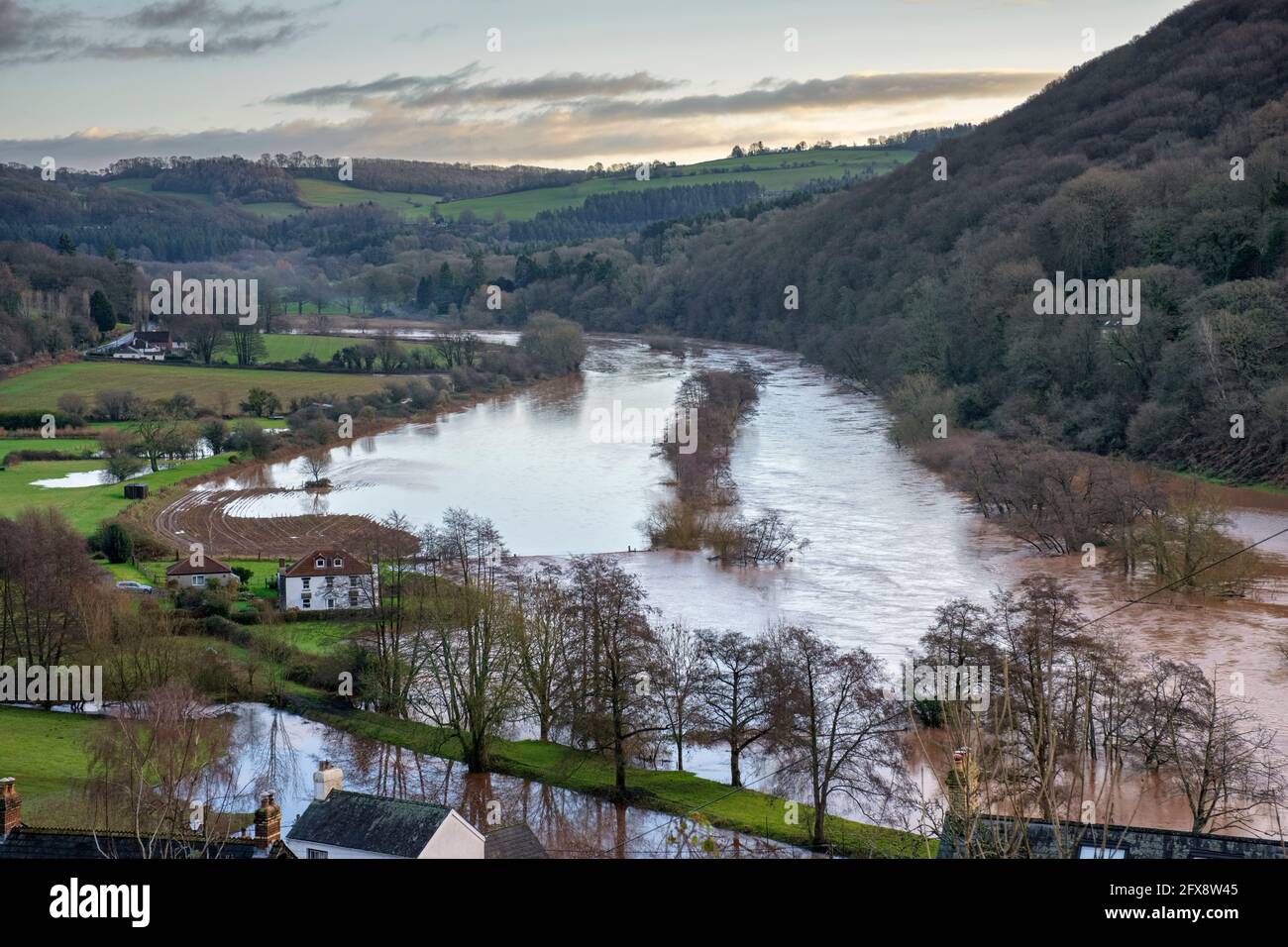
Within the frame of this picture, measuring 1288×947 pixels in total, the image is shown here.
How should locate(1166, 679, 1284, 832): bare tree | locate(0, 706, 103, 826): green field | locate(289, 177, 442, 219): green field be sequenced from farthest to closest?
locate(289, 177, 442, 219): green field, locate(0, 706, 103, 826): green field, locate(1166, 679, 1284, 832): bare tree

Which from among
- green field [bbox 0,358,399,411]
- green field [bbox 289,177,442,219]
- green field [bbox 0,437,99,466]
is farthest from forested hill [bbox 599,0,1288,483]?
green field [bbox 289,177,442,219]

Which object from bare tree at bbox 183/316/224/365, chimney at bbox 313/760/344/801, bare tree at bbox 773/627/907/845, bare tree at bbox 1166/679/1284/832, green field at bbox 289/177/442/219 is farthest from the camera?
green field at bbox 289/177/442/219

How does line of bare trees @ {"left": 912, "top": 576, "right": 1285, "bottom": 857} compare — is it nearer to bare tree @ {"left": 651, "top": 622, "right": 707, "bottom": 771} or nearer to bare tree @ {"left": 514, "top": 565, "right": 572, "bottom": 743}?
bare tree @ {"left": 651, "top": 622, "right": 707, "bottom": 771}

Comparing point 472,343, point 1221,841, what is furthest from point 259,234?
point 1221,841

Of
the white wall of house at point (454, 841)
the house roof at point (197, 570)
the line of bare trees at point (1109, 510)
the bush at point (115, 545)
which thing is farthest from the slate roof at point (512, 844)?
the bush at point (115, 545)

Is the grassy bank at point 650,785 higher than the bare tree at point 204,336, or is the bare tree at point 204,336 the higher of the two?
the bare tree at point 204,336

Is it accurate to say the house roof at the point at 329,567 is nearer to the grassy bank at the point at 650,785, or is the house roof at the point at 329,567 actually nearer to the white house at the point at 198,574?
the white house at the point at 198,574

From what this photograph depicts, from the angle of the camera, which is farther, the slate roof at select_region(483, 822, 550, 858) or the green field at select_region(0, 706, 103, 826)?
the green field at select_region(0, 706, 103, 826)
